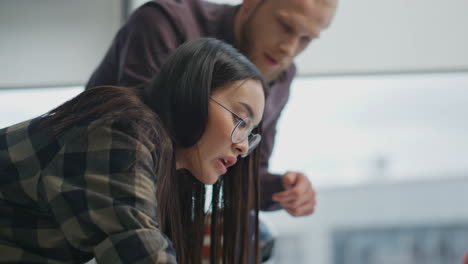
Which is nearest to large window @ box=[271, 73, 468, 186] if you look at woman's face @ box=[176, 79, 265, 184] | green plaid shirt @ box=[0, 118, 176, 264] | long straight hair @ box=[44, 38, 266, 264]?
long straight hair @ box=[44, 38, 266, 264]

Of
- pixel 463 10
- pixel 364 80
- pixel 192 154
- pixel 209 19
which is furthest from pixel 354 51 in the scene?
pixel 192 154

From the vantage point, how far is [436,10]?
85.2 inches

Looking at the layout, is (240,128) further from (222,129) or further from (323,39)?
(323,39)

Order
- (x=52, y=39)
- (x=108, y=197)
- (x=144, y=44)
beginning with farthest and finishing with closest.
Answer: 1. (x=52, y=39)
2. (x=144, y=44)
3. (x=108, y=197)

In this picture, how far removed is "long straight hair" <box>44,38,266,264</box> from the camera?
0.91m

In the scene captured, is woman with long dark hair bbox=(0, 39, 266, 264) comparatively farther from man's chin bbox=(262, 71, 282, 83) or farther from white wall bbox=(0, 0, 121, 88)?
white wall bbox=(0, 0, 121, 88)

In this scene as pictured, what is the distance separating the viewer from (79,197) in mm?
820

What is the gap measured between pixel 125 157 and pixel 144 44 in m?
0.55

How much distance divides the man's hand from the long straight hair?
7.8 inches

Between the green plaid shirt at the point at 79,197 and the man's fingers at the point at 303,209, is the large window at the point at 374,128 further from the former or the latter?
the green plaid shirt at the point at 79,197

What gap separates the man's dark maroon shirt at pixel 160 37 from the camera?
1.33 meters

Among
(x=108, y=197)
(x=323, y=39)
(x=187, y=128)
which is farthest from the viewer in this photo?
(x=323, y=39)

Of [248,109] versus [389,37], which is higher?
[248,109]

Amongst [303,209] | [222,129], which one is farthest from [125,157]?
[303,209]
